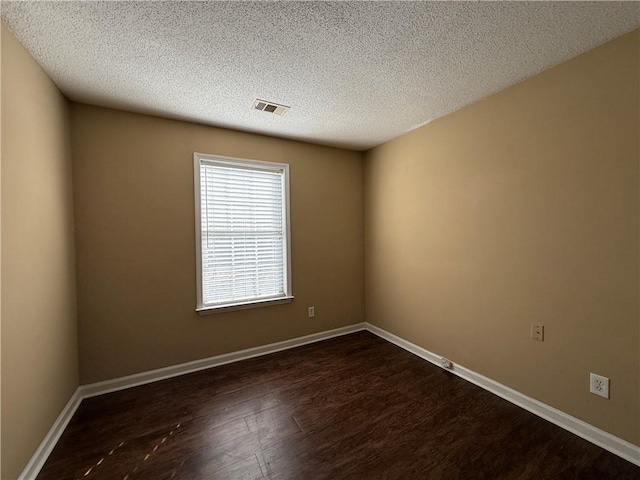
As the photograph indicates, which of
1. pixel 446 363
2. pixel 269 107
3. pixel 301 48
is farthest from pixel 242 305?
pixel 301 48

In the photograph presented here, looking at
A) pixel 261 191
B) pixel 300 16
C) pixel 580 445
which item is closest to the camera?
pixel 300 16

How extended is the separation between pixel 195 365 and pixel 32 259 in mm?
1606

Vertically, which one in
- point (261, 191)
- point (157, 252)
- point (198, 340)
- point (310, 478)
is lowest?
point (310, 478)

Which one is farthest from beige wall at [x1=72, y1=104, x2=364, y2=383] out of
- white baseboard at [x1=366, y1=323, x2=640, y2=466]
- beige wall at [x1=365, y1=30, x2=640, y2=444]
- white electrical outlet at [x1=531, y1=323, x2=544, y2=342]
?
white electrical outlet at [x1=531, y1=323, x2=544, y2=342]

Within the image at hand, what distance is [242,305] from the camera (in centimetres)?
279

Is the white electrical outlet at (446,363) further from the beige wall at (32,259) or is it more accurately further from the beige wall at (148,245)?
the beige wall at (32,259)

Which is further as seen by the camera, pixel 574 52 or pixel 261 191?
pixel 261 191

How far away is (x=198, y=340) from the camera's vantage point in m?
2.61

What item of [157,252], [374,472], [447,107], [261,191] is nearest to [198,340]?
[157,252]

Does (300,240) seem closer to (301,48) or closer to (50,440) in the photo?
(301,48)

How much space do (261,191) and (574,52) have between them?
106 inches

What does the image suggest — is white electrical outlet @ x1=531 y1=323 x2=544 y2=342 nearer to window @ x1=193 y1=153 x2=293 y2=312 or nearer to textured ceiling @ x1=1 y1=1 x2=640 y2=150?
textured ceiling @ x1=1 y1=1 x2=640 y2=150

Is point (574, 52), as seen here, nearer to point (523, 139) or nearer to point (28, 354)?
point (523, 139)

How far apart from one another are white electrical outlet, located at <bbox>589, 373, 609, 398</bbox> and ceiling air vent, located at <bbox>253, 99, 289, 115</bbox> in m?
2.94
